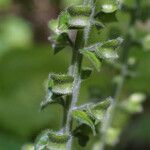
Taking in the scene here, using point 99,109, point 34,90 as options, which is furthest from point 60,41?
point 34,90

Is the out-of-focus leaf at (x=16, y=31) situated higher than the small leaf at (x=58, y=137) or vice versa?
the out-of-focus leaf at (x=16, y=31)

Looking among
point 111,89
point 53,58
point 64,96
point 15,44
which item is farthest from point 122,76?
point 15,44

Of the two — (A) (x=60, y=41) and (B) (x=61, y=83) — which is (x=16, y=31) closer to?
(A) (x=60, y=41)

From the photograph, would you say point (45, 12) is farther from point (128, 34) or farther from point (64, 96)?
point (64, 96)

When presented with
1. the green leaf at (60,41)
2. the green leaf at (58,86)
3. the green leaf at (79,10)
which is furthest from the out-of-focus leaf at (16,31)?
the green leaf at (79,10)

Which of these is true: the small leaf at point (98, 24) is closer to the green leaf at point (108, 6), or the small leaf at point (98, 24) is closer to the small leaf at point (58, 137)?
the green leaf at point (108, 6)

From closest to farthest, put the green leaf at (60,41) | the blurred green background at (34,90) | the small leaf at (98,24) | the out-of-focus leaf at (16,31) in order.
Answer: the small leaf at (98,24) < the green leaf at (60,41) < the blurred green background at (34,90) < the out-of-focus leaf at (16,31)
